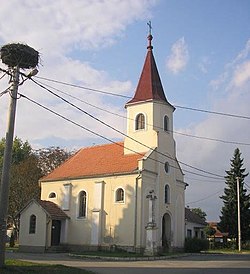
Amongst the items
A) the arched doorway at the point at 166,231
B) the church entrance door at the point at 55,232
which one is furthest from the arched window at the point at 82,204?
the arched doorway at the point at 166,231

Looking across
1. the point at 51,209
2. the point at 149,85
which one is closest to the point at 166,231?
the point at 51,209

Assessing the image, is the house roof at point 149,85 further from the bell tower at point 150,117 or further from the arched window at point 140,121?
the arched window at point 140,121

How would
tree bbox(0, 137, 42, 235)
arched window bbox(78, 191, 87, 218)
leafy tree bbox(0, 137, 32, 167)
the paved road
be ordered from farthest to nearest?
1. leafy tree bbox(0, 137, 32, 167)
2. tree bbox(0, 137, 42, 235)
3. arched window bbox(78, 191, 87, 218)
4. the paved road

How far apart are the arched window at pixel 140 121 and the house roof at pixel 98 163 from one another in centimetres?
263

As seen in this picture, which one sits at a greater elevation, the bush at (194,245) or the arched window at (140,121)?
the arched window at (140,121)

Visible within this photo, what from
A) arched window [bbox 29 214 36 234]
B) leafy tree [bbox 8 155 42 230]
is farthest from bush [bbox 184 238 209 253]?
leafy tree [bbox 8 155 42 230]

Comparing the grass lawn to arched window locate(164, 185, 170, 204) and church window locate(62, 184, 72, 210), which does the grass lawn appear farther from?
church window locate(62, 184, 72, 210)

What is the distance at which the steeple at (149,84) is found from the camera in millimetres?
38844

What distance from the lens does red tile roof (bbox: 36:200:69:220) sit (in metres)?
36.8

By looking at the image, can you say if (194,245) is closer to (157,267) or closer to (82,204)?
(82,204)

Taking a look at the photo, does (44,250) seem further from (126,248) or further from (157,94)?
(157,94)

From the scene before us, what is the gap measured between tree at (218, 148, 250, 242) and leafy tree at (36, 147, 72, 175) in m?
19.9

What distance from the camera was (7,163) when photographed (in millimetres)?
17688

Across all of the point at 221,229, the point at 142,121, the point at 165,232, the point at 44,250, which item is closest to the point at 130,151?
the point at 142,121
